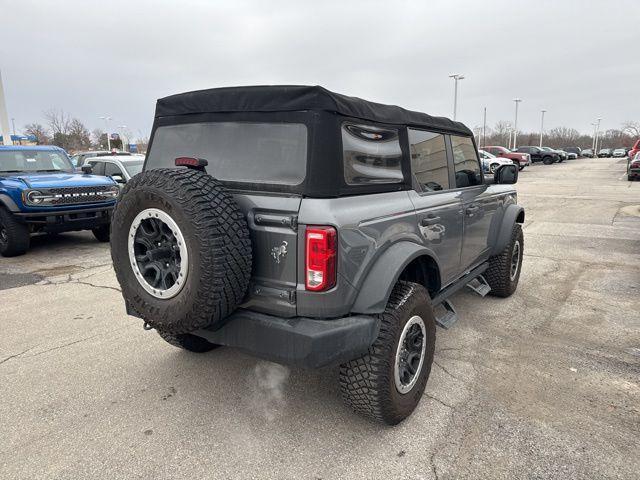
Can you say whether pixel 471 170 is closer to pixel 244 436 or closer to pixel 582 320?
pixel 582 320

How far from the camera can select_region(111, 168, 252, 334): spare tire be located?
6.93 feet

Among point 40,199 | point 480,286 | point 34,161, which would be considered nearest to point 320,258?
point 480,286

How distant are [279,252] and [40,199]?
20.9ft

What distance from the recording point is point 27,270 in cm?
639

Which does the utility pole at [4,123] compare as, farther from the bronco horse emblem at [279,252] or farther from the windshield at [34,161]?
the bronco horse emblem at [279,252]

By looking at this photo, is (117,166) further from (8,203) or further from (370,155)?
(370,155)

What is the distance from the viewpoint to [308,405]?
288 cm

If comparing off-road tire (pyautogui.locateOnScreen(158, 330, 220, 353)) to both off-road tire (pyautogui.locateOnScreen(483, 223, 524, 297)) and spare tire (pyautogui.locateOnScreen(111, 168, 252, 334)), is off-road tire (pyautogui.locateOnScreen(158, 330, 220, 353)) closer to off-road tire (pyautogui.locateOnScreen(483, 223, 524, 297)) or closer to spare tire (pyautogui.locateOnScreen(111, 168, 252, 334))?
spare tire (pyautogui.locateOnScreen(111, 168, 252, 334))

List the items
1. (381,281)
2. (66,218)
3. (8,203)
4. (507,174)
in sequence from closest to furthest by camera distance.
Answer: (381,281), (507,174), (8,203), (66,218)

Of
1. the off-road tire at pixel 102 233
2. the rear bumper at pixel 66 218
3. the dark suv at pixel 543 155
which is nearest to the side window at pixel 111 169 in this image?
the off-road tire at pixel 102 233

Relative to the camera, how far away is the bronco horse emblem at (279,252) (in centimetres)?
225

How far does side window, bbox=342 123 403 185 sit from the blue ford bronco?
638 cm

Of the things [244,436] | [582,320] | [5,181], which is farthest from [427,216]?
[5,181]

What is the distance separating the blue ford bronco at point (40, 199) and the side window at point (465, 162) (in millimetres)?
6303
